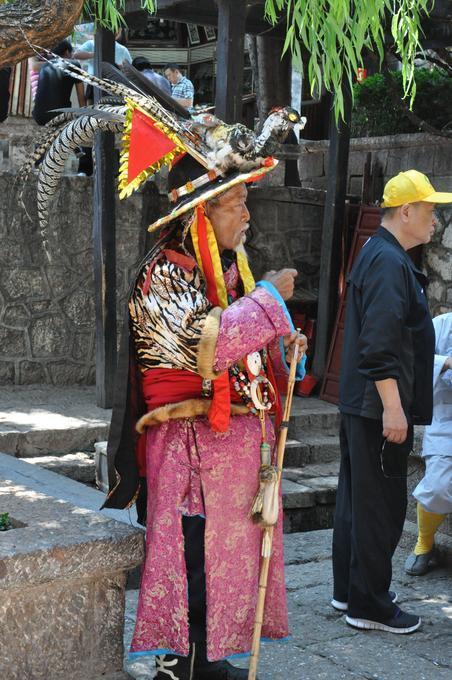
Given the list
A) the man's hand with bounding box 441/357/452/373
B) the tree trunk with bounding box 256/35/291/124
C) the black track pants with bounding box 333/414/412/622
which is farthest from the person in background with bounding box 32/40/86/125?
the black track pants with bounding box 333/414/412/622

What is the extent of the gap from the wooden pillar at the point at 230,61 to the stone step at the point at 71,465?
2619 millimetres

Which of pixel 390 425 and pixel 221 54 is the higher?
pixel 221 54

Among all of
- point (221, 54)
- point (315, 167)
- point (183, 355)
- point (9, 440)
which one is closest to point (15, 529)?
point (183, 355)

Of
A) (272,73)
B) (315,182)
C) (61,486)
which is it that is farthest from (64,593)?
(315,182)

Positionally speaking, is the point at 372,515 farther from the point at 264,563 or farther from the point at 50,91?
the point at 50,91

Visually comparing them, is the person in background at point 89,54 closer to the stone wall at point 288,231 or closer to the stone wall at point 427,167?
the stone wall at point 288,231

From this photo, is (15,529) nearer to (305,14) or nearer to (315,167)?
(305,14)

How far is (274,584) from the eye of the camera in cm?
365

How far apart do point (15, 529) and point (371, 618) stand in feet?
5.80

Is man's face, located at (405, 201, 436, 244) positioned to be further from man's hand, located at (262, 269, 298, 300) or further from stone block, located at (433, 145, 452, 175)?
stone block, located at (433, 145, 452, 175)

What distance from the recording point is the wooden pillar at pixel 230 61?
7.34 m

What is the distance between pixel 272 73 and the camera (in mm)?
9977

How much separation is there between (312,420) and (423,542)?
2.86 metres

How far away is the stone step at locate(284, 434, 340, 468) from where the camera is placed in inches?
293
